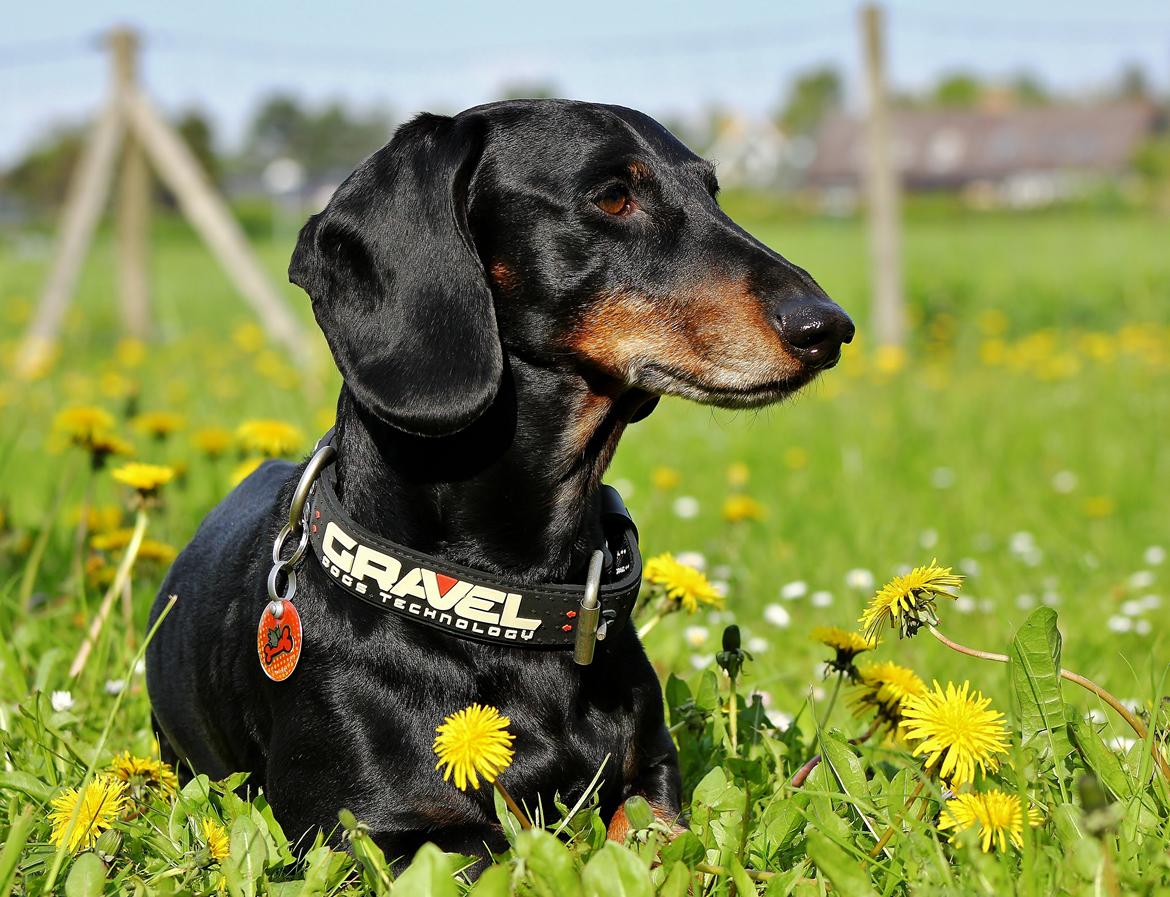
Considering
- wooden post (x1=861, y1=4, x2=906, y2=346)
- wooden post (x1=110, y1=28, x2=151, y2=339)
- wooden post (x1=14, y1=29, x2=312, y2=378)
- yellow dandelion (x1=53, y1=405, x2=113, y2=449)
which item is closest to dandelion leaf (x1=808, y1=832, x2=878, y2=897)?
yellow dandelion (x1=53, y1=405, x2=113, y2=449)

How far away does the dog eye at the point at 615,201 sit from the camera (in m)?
2.21

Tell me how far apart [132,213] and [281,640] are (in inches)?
299

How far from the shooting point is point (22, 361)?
776 centimetres

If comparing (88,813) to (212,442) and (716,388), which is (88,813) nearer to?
(716,388)

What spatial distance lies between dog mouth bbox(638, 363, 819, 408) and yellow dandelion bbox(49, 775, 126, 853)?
112 centimetres

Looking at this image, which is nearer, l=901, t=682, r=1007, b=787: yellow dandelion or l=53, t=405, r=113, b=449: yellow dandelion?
l=901, t=682, r=1007, b=787: yellow dandelion

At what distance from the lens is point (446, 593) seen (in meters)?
2.04

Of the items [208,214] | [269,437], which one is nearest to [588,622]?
[269,437]

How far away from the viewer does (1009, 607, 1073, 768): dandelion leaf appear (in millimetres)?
2002

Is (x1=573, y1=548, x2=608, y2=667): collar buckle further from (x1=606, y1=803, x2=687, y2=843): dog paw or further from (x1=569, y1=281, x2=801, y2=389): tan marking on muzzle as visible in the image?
(x1=569, y1=281, x2=801, y2=389): tan marking on muzzle

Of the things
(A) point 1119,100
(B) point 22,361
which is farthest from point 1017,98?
(B) point 22,361

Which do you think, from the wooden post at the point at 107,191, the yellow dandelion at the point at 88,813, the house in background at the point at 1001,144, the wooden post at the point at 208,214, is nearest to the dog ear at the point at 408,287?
the yellow dandelion at the point at 88,813

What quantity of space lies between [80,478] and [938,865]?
424 centimetres

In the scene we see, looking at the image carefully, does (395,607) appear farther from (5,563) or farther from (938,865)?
(5,563)
